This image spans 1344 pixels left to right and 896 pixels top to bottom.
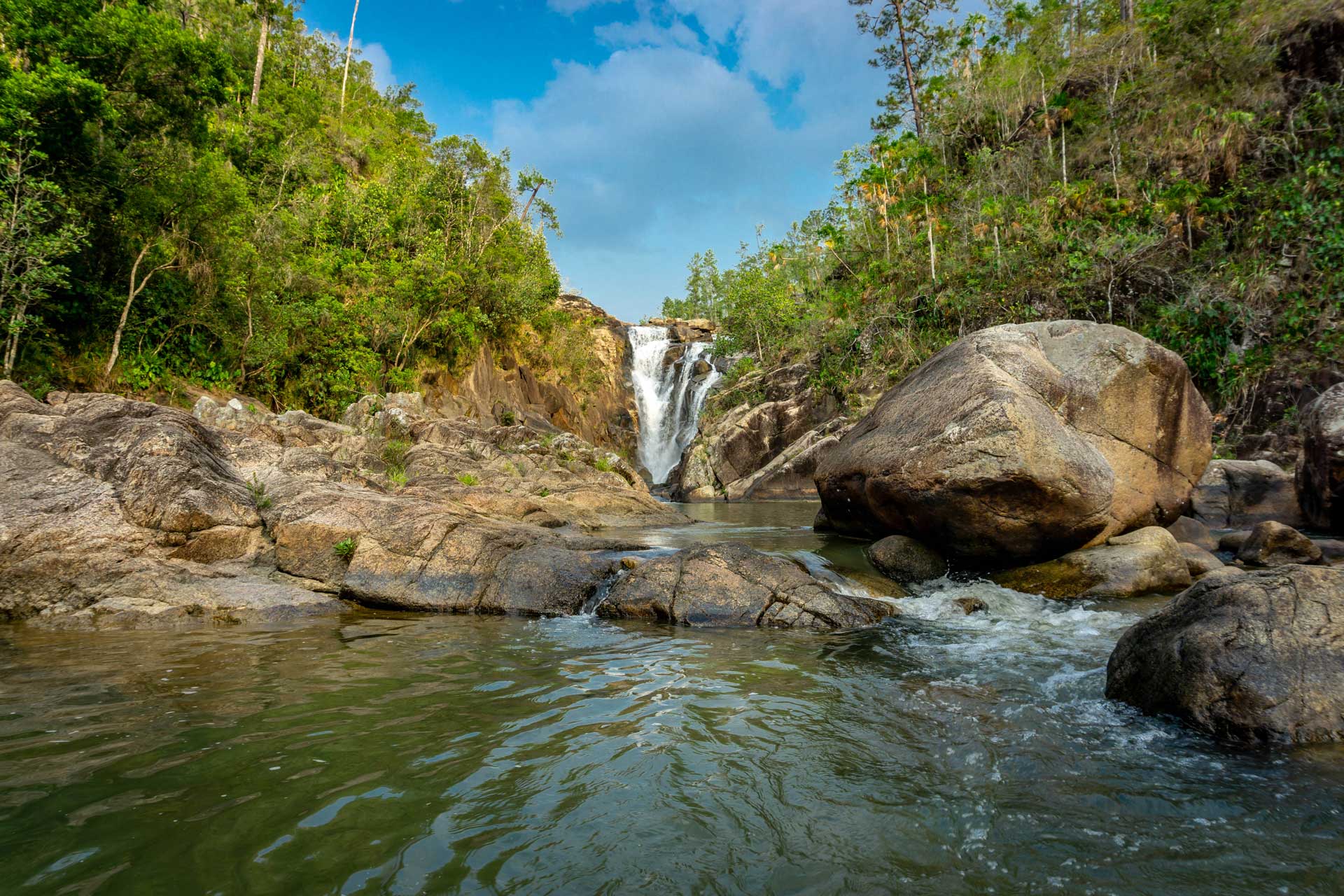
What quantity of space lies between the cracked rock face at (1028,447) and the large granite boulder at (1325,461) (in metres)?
1.79

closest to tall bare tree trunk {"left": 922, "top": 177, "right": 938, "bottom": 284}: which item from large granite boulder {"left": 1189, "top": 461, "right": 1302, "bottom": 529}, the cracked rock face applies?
large granite boulder {"left": 1189, "top": 461, "right": 1302, "bottom": 529}

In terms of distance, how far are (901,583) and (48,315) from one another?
66.5 feet

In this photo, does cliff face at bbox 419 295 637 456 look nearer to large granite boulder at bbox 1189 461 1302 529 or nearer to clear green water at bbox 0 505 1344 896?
clear green water at bbox 0 505 1344 896

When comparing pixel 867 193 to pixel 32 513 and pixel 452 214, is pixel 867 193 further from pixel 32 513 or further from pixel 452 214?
pixel 32 513

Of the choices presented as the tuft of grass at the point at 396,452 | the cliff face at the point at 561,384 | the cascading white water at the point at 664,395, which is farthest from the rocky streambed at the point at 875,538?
the cascading white water at the point at 664,395

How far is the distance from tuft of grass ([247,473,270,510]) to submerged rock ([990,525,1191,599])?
1037cm

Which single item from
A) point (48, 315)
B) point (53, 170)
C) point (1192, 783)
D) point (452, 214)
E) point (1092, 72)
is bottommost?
point (1192, 783)

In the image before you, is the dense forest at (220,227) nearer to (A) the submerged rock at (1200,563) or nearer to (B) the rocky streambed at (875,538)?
(B) the rocky streambed at (875,538)

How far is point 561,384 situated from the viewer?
36656 millimetres

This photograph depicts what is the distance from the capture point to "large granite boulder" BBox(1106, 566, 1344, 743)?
3711mm

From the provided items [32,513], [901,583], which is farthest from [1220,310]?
[32,513]

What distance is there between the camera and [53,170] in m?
13.5

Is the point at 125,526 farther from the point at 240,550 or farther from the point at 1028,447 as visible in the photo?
the point at 1028,447

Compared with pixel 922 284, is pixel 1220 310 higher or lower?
lower
